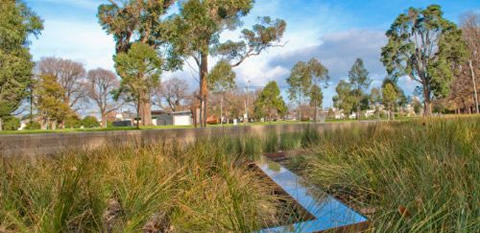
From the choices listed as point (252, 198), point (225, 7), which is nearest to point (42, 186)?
point (252, 198)

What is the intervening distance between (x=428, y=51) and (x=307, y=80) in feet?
41.5

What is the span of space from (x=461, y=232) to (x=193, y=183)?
5.26 ft

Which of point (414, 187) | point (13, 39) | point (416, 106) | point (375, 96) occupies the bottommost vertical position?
point (414, 187)

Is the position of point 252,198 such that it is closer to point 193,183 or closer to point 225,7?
point 193,183

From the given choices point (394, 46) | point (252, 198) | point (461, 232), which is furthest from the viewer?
point (394, 46)

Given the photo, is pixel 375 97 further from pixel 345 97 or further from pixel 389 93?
pixel 389 93

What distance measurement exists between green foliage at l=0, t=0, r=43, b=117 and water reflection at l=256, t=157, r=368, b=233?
13.1 metres

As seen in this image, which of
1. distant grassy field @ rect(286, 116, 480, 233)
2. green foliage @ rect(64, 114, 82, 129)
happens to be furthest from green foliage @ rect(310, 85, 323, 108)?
distant grassy field @ rect(286, 116, 480, 233)

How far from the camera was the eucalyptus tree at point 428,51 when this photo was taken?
27.2m

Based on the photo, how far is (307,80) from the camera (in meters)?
34.4

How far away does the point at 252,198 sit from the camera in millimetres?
1940

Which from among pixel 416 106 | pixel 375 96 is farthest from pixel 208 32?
pixel 416 106

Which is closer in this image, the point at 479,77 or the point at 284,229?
the point at 284,229

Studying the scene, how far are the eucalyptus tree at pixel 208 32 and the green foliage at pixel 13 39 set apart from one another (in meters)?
6.29
